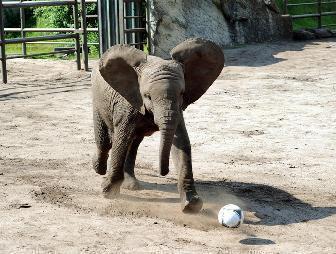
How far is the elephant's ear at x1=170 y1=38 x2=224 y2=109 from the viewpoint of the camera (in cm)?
570

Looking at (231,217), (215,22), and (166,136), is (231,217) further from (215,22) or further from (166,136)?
(215,22)

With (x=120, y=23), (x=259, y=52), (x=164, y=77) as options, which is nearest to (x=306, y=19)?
(x=259, y=52)

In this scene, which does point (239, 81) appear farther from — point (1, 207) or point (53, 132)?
point (1, 207)

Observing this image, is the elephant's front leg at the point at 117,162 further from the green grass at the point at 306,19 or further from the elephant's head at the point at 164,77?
the green grass at the point at 306,19

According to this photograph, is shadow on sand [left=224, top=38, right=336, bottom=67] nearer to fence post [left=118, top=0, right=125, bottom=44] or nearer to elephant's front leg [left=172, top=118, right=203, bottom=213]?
fence post [left=118, top=0, right=125, bottom=44]

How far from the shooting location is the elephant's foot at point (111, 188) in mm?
6203

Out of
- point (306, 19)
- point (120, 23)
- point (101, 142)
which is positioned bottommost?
point (101, 142)

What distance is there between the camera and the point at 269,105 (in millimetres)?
10797

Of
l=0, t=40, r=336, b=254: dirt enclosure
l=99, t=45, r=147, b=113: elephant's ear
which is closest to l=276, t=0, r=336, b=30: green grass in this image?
l=0, t=40, r=336, b=254: dirt enclosure

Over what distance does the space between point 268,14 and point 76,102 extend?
8529 mm

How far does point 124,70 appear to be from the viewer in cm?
582

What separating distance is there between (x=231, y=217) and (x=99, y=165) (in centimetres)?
177

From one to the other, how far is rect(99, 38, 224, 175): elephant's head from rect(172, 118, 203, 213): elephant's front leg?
0.25 m

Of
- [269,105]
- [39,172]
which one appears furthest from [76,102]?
[39,172]
